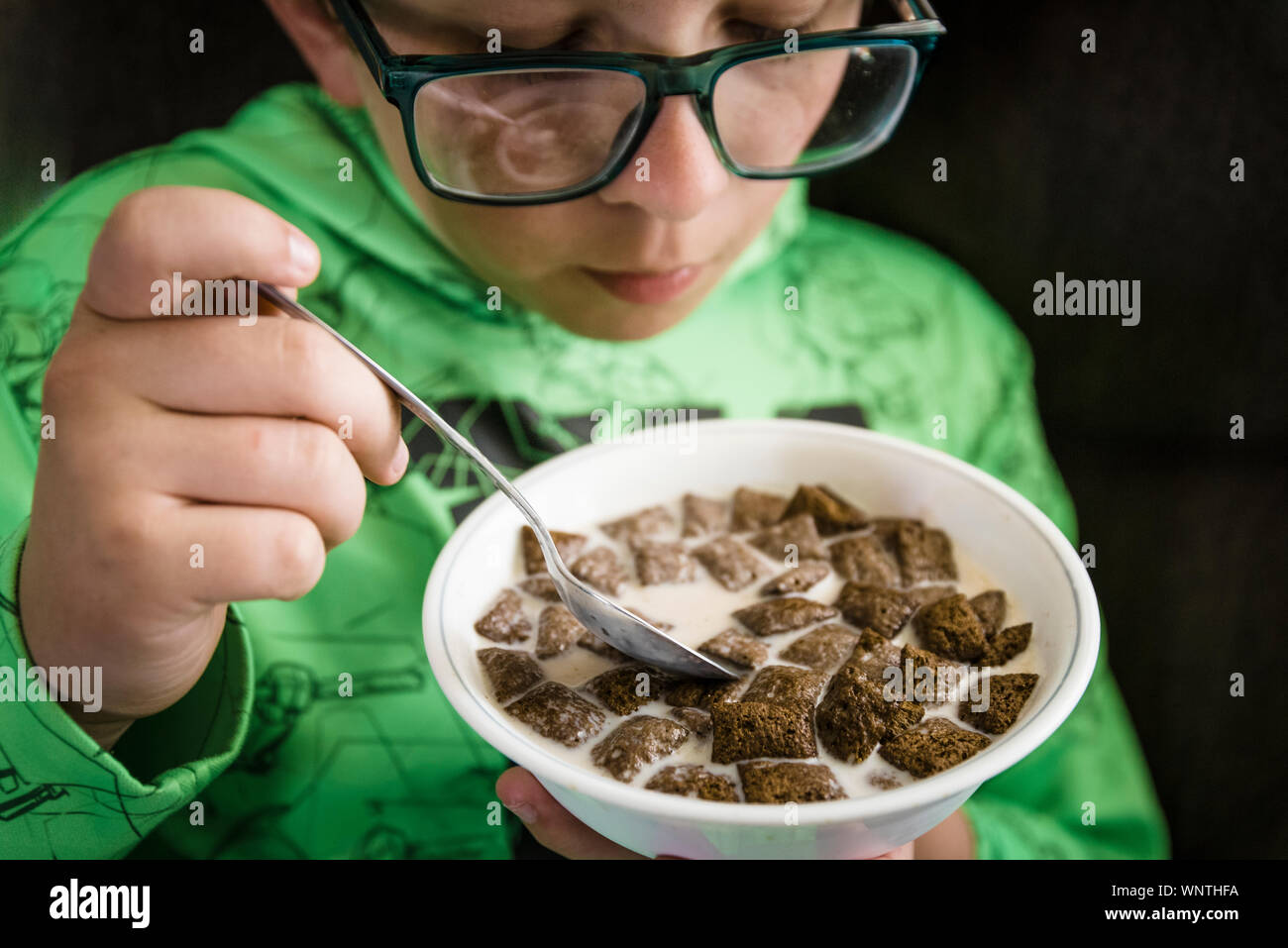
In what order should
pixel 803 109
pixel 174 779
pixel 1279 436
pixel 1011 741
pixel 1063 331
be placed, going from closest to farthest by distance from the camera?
pixel 1011 741 < pixel 174 779 < pixel 803 109 < pixel 1279 436 < pixel 1063 331

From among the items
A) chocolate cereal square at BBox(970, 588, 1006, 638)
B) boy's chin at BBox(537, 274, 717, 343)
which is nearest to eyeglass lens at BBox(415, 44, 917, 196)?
boy's chin at BBox(537, 274, 717, 343)

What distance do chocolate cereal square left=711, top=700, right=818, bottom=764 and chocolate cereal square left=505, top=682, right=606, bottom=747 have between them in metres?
0.07

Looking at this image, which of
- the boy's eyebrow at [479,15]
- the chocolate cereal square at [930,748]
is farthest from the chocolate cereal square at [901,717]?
the boy's eyebrow at [479,15]

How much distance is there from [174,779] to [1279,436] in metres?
1.09

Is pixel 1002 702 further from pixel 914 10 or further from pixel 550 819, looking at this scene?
pixel 914 10

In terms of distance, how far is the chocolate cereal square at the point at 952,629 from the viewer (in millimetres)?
625

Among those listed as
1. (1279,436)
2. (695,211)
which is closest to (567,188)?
(695,211)

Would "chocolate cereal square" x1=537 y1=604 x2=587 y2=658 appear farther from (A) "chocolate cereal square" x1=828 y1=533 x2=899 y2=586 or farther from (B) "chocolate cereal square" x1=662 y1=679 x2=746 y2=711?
(A) "chocolate cereal square" x1=828 y1=533 x2=899 y2=586

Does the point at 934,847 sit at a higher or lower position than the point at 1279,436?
lower

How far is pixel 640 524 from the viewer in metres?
0.77

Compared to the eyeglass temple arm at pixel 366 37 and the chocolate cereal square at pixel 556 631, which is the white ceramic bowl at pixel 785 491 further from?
the eyeglass temple arm at pixel 366 37

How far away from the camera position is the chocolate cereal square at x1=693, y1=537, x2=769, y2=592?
72 centimetres

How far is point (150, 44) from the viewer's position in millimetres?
870

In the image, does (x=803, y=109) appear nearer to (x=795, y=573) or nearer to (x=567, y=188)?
(x=567, y=188)
